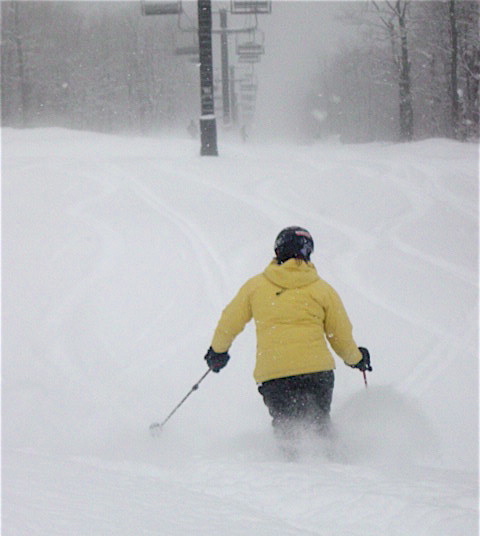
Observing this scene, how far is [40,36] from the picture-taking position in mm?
48719

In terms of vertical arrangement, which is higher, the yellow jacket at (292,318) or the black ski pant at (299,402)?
the yellow jacket at (292,318)

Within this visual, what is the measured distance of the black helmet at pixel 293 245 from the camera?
13.7 feet

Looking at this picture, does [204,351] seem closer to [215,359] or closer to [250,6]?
[215,359]

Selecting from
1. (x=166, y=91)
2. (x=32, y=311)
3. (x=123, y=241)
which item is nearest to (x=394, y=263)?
(x=123, y=241)

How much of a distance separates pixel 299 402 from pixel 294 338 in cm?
43

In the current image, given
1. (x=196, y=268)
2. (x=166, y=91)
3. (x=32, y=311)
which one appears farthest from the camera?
(x=166, y=91)

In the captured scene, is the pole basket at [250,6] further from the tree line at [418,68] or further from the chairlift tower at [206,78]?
the tree line at [418,68]

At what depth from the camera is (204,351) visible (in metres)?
6.64

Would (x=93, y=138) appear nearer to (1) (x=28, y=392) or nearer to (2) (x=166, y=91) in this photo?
(1) (x=28, y=392)

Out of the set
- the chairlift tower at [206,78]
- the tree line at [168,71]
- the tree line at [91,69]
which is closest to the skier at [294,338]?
the chairlift tower at [206,78]

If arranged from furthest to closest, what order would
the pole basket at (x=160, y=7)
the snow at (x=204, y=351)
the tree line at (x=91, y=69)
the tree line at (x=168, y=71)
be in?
1. the tree line at (x=91, y=69)
2. the tree line at (x=168, y=71)
3. the pole basket at (x=160, y=7)
4. the snow at (x=204, y=351)

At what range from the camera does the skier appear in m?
4.13

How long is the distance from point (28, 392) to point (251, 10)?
18948mm

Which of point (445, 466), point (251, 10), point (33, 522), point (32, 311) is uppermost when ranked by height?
point (251, 10)
